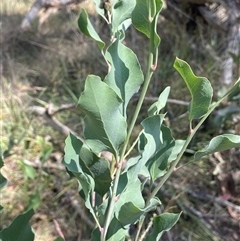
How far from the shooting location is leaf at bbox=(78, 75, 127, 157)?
0.41 meters

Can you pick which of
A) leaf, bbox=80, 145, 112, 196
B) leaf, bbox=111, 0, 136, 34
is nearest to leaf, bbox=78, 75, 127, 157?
leaf, bbox=80, 145, 112, 196

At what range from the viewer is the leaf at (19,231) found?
0.51 meters

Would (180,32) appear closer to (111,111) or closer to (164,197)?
(164,197)

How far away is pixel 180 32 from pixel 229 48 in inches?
18.8

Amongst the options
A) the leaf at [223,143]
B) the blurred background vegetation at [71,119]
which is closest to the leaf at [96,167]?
the leaf at [223,143]

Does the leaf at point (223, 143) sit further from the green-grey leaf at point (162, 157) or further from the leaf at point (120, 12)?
the leaf at point (120, 12)

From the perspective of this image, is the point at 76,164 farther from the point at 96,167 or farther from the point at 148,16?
the point at 148,16

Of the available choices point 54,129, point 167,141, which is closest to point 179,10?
point 54,129

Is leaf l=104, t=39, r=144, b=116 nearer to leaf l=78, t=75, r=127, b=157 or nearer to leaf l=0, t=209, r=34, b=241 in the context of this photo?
leaf l=78, t=75, r=127, b=157

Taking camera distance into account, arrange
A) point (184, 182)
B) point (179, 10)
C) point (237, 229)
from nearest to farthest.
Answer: point (237, 229), point (184, 182), point (179, 10)

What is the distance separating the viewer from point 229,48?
6.82ft

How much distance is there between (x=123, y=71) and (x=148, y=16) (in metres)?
0.06

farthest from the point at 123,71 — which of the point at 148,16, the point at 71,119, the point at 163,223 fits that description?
the point at 71,119

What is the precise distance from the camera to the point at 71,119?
81.7 inches
